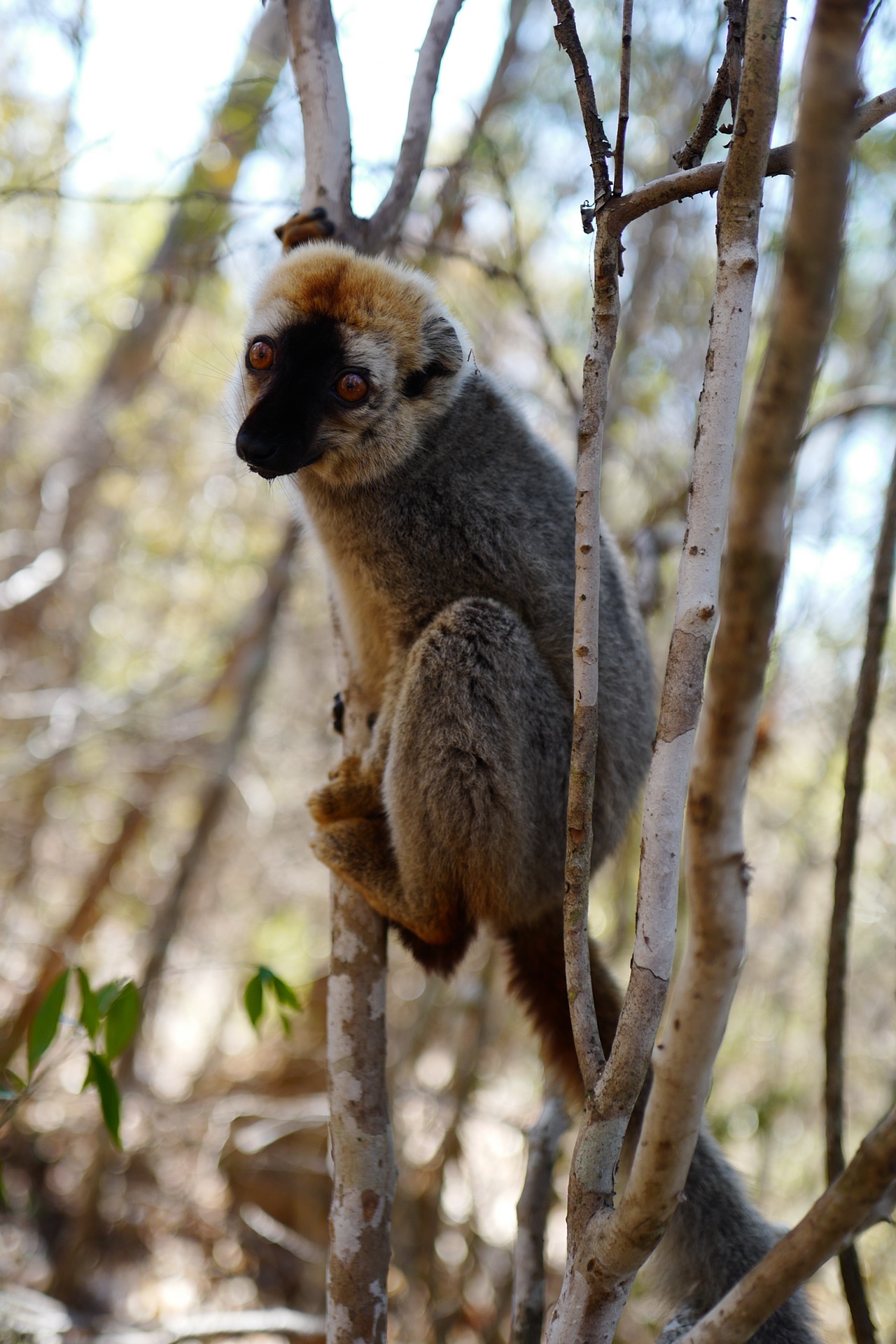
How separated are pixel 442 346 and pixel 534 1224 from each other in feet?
11.9

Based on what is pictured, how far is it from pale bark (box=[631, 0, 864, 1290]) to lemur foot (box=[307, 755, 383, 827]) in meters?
2.35

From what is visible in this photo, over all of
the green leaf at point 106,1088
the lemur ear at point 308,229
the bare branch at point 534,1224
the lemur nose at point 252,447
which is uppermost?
the lemur ear at point 308,229

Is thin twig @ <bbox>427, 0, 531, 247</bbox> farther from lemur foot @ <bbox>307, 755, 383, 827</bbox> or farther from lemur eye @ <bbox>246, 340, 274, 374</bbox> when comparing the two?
lemur foot @ <bbox>307, 755, 383, 827</bbox>

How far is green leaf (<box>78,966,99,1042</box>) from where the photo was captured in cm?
282

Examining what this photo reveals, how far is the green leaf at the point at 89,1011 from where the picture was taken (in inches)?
111

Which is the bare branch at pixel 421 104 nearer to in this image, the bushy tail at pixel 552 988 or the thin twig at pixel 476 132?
the thin twig at pixel 476 132

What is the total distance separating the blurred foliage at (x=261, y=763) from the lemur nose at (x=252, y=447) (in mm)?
928

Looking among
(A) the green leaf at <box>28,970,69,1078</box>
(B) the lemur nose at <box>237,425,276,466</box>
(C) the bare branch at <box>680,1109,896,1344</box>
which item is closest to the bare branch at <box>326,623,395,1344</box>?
(A) the green leaf at <box>28,970,69,1078</box>

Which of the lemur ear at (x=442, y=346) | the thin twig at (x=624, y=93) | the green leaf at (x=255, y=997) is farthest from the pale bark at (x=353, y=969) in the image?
the thin twig at (x=624, y=93)

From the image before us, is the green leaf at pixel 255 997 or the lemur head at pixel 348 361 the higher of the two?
the lemur head at pixel 348 361

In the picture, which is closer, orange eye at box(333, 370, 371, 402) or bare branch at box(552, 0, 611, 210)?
bare branch at box(552, 0, 611, 210)

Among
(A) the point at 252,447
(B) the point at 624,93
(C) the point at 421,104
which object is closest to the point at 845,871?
(B) the point at 624,93

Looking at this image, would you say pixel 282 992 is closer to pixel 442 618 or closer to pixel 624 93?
pixel 442 618

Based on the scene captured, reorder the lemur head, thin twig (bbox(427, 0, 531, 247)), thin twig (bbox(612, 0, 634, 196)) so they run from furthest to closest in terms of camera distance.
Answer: thin twig (bbox(427, 0, 531, 247)), the lemur head, thin twig (bbox(612, 0, 634, 196))
